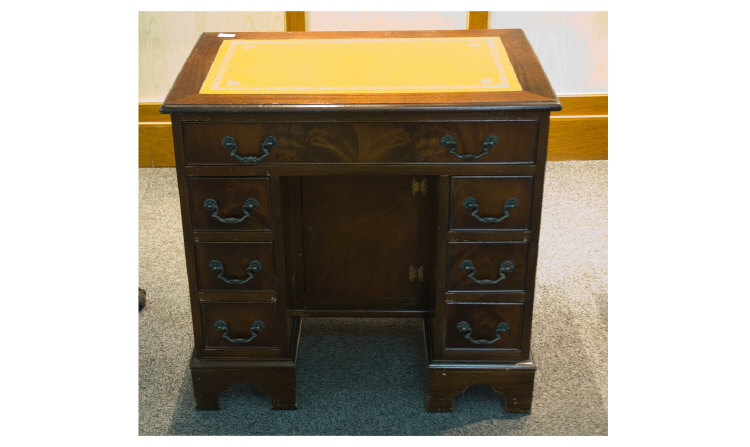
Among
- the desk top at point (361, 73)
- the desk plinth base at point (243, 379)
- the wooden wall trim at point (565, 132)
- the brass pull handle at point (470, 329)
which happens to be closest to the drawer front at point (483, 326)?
the brass pull handle at point (470, 329)

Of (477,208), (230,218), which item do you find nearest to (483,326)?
(477,208)

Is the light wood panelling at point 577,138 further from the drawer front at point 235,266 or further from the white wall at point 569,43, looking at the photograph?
the drawer front at point 235,266

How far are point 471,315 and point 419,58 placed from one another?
706 millimetres

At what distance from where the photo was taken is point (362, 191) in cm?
250

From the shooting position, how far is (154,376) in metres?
2.56

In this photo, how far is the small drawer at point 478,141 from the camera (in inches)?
80.2

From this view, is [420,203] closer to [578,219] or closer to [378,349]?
[378,349]

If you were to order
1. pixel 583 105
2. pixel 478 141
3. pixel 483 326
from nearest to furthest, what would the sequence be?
pixel 478 141 → pixel 483 326 → pixel 583 105

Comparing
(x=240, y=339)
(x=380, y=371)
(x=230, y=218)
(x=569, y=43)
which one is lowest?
(x=380, y=371)

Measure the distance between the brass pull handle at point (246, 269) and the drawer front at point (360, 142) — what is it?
0.29 m

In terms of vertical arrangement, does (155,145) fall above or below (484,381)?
above

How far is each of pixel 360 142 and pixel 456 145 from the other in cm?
23

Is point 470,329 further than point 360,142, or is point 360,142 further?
point 470,329

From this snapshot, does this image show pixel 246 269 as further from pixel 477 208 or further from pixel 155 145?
pixel 155 145
